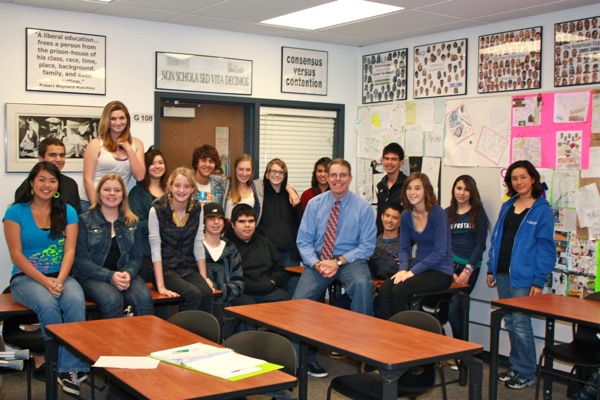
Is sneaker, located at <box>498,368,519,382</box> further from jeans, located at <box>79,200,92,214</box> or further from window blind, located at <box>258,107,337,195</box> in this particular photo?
jeans, located at <box>79,200,92,214</box>

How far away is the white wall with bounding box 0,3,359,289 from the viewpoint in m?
5.66

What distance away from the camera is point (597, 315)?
13.1ft

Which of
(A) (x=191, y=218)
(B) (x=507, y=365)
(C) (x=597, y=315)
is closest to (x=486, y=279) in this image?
(B) (x=507, y=365)

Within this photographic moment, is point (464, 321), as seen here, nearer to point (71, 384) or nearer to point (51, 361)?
point (71, 384)

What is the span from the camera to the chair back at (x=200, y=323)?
344cm

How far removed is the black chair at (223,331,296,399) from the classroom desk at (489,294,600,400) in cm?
→ 175

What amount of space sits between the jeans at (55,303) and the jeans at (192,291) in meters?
0.69

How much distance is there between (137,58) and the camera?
6.25 meters

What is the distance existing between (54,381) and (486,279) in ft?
12.8

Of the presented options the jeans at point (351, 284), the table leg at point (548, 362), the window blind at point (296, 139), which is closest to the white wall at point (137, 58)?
the window blind at point (296, 139)

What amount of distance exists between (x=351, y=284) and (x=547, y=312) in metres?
1.58

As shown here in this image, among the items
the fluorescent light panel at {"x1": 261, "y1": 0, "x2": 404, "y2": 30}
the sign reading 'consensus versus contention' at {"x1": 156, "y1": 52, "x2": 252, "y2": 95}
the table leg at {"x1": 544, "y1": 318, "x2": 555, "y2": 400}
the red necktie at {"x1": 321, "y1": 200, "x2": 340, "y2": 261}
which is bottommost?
the table leg at {"x1": 544, "y1": 318, "x2": 555, "y2": 400}

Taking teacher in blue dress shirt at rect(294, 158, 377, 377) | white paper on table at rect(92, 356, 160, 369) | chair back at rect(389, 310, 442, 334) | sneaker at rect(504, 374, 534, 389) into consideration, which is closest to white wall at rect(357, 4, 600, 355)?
sneaker at rect(504, 374, 534, 389)

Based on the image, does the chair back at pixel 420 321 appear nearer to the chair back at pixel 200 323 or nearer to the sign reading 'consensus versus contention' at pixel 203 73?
the chair back at pixel 200 323
